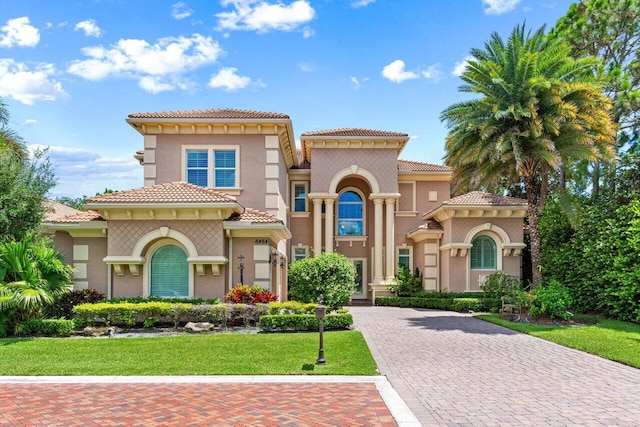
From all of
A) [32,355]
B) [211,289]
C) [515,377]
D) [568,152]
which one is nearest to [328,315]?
[211,289]

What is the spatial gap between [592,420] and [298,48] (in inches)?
521

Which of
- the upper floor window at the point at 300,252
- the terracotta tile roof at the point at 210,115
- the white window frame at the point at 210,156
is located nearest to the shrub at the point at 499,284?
the upper floor window at the point at 300,252

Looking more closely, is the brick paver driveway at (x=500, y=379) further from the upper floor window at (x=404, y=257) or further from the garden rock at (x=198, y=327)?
the upper floor window at (x=404, y=257)

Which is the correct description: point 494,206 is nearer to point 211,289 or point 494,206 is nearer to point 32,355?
point 211,289

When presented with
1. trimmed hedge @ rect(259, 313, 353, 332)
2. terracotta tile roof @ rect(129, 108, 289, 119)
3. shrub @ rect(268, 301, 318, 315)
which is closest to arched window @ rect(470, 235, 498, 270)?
terracotta tile roof @ rect(129, 108, 289, 119)

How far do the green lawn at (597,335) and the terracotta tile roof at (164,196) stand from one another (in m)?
10.4

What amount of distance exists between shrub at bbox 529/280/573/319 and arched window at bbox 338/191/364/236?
12478mm

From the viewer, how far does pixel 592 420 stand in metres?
7.07

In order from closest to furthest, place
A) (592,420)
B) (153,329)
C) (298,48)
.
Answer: (592,420), (153,329), (298,48)

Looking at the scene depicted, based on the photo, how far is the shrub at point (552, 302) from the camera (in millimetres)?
17484

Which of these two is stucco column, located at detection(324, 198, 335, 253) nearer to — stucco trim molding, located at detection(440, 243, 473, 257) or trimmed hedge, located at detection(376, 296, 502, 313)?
trimmed hedge, located at detection(376, 296, 502, 313)

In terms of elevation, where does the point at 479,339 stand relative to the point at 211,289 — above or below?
below

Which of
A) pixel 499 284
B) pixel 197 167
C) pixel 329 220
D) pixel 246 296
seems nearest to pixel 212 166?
pixel 197 167

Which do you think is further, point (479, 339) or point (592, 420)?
point (479, 339)
